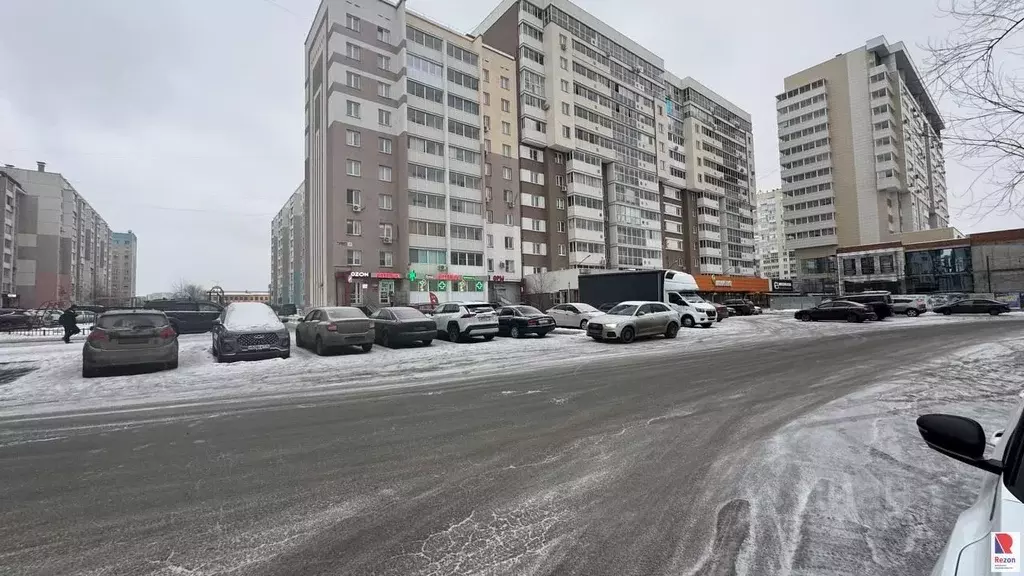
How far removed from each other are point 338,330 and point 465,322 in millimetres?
5130

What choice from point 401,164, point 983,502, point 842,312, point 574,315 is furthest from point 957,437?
point 401,164

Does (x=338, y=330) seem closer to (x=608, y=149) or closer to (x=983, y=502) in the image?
(x=983, y=502)

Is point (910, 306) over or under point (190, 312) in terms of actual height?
under

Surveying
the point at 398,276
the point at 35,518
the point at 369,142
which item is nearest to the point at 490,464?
the point at 35,518

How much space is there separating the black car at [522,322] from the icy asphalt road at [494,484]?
36.6 ft

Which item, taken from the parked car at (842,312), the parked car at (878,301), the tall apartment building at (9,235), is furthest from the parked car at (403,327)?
the tall apartment building at (9,235)

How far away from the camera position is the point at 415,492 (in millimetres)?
3709

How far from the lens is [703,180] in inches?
2766

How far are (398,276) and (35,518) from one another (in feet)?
123

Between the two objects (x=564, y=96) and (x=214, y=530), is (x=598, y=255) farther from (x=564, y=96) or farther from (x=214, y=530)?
(x=214, y=530)

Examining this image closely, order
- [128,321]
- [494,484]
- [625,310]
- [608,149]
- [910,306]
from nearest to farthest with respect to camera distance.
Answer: [494,484] < [128,321] < [625,310] < [910,306] < [608,149]

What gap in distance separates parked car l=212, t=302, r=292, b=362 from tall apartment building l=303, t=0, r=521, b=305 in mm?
25474

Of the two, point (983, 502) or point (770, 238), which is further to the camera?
point (770, 238)

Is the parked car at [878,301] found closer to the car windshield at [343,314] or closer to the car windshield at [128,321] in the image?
the car windshield at [343,314]
